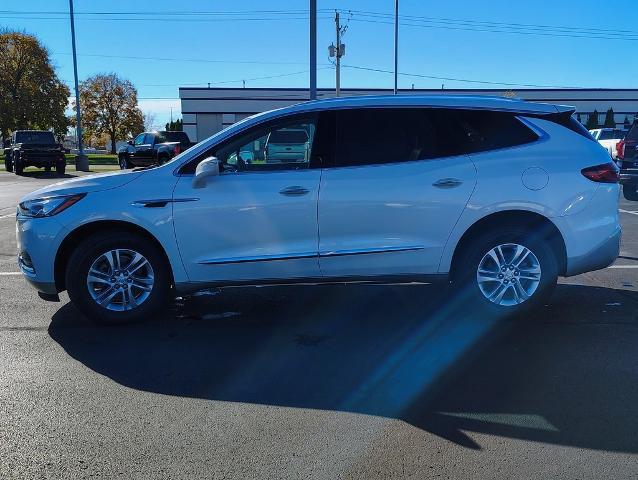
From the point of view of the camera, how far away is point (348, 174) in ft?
16.3

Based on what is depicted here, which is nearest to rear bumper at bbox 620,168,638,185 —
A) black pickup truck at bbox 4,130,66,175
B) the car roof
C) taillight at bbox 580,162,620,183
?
taillight at bbox 580,162,620,183

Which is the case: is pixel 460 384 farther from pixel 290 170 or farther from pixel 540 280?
pixel 290 170

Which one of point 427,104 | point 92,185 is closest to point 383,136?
point 427,104

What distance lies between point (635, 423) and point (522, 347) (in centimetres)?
124

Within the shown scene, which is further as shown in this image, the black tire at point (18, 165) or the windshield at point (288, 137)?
the black tire at point (18, 165)

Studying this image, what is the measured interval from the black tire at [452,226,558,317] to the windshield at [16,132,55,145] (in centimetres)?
2761

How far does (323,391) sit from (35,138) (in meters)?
28.7

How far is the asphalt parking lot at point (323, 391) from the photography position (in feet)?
9.91

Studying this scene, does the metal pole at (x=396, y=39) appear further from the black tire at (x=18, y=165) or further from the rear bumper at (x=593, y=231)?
the rear bumper at (x=593, y=231)

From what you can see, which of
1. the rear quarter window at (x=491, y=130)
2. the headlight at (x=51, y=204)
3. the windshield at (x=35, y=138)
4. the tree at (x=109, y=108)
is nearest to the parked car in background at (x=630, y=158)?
the rear quarter window at (x=491, y=130)

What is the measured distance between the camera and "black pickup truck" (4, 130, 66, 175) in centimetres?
2703

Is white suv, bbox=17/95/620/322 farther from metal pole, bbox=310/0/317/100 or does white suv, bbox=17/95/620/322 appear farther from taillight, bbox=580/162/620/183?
metal pole, bbox=310/0/317/100

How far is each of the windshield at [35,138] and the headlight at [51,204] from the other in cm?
2573

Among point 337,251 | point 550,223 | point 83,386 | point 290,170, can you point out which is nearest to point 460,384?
point 337,251
